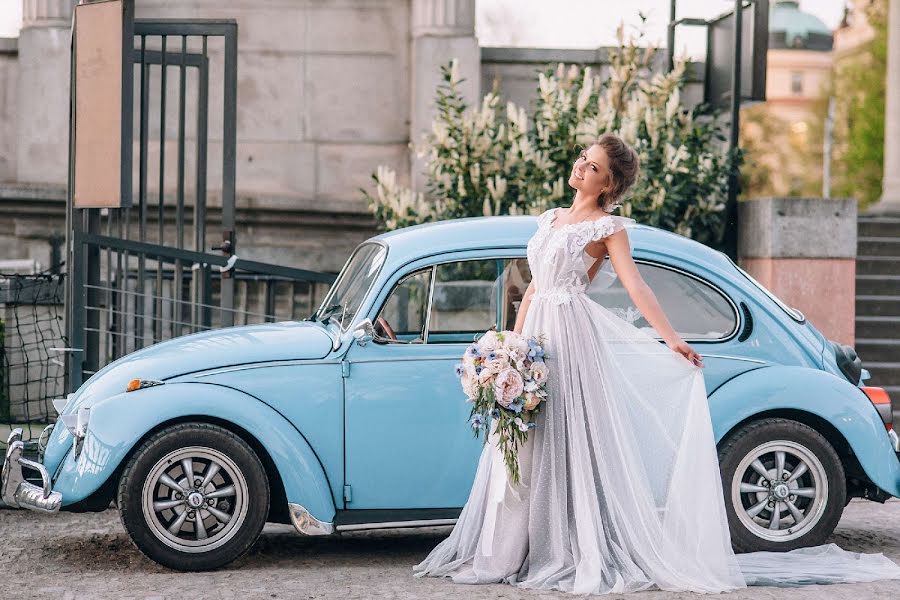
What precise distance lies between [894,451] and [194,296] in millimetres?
5039

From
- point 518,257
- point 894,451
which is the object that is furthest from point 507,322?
point 894,451

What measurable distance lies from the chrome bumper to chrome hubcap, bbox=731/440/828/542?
3.31 meters

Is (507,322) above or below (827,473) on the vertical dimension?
above

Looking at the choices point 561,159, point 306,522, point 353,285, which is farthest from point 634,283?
point 561,159

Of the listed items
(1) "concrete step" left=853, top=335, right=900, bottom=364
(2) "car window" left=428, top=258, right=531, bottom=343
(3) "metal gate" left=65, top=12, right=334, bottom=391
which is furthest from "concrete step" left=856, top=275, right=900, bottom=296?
(2) "car window" left=428, top=258, right=531, bottom=343

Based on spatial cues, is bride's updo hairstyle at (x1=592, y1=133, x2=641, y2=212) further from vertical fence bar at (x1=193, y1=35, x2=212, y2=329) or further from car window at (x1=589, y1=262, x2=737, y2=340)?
vertical fence bar at (x1=193, y1=35, x2=212, y2=329)

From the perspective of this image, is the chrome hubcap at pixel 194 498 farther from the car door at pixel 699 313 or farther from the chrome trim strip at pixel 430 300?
the car door at pixel 699 313

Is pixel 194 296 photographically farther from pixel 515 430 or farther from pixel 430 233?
pixel 515 430

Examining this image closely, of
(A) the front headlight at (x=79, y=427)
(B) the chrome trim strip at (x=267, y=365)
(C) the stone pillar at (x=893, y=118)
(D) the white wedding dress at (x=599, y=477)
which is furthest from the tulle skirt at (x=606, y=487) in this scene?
(C) the stone pillar at (x=893, y=118)

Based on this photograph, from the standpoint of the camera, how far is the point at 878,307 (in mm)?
12477

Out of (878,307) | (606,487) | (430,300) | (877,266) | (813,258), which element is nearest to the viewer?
(606,487)

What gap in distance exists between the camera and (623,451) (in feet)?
20.0

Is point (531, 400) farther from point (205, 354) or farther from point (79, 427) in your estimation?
point (79, 427)

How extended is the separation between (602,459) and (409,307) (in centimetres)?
133
